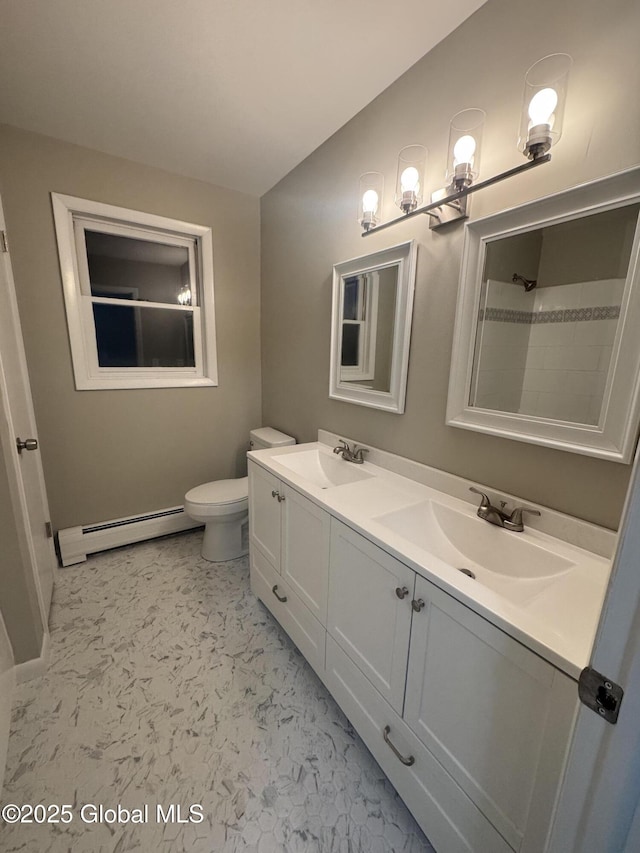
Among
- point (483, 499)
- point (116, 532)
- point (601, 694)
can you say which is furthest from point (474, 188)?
point (116, 532)

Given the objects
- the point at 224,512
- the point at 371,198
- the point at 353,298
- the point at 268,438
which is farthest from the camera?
the point at 268,438

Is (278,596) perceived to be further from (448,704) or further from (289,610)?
(448,704)

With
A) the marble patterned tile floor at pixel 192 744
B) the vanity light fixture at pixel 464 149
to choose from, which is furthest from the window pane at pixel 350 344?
the marble patterned tile floor at pixel 192 744

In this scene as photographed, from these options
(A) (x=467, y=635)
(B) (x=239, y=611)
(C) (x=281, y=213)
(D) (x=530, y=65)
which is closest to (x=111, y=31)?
(C) (x=281, y=213)

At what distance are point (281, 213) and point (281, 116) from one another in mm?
620

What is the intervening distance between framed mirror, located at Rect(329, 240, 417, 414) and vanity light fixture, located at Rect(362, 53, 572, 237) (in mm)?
173

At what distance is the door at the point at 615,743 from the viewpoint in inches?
16.0

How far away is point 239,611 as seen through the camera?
1830 millimetres

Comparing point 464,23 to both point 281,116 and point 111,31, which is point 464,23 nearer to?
point 281,116

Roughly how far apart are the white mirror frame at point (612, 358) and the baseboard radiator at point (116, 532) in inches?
82.9

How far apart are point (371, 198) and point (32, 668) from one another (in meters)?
2.44

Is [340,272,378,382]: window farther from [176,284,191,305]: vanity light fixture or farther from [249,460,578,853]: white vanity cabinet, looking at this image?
[176,284,191,305]: vanity light fixture

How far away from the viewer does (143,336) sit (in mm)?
2350

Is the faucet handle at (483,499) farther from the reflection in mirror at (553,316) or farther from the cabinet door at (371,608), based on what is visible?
the cabinet door at (371,608)
